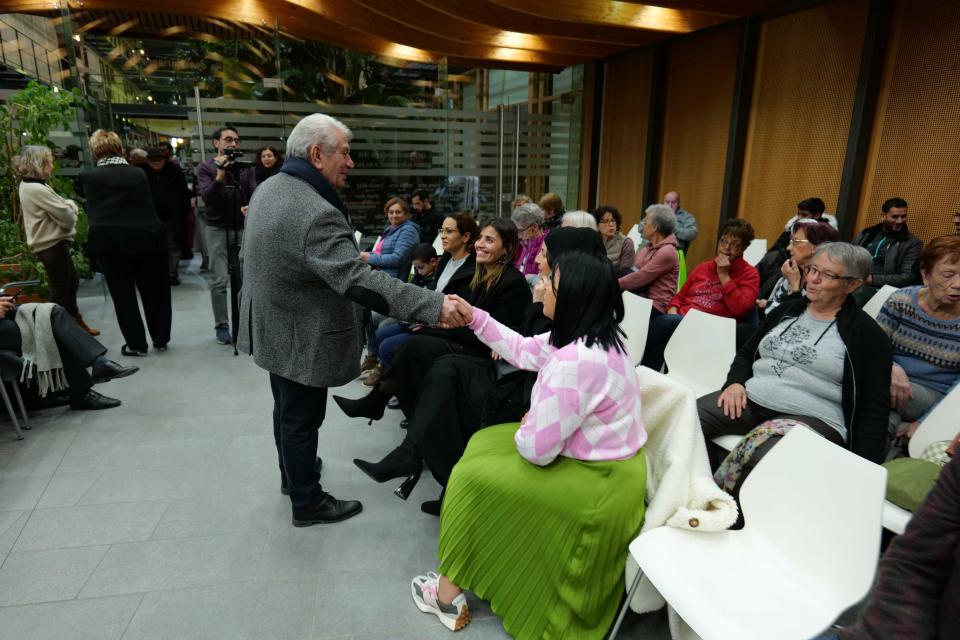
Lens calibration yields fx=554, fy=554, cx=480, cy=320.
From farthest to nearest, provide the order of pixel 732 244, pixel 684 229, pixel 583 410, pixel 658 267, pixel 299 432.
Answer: pixel 684 229
pixel 658 267
pixel 732 244
pixel 299 432
pixel 583 410

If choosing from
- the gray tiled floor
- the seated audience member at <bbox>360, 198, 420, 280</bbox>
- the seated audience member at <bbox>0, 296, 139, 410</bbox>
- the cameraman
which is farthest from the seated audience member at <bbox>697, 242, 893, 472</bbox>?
the cameraman

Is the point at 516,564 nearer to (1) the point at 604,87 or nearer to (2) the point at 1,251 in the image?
(2) the point at 1,251

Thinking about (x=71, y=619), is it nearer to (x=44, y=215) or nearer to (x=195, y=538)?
(x=195, y=538)

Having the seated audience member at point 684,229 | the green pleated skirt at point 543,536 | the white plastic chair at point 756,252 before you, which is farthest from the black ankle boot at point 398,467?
the seated audience member at point 684,229

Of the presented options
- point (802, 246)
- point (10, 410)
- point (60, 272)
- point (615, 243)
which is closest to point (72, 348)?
point (10, 410)

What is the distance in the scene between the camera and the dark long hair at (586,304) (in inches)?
67.5

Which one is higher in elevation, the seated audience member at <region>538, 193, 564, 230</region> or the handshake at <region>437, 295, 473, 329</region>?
the seated audience member at <region>538, 193, 564, 230</region>

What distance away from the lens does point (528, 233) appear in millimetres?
4742

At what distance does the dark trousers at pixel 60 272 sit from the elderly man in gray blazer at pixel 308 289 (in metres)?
3.02

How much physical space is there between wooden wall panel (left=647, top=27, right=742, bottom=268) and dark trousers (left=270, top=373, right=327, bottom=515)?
586 centimetres

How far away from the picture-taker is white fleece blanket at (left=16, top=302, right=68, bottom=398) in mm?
3242

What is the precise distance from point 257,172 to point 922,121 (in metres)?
5.77

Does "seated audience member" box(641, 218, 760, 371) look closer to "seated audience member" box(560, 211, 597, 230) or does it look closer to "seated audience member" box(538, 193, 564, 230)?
"seated audience member" box(560, 211, 597, 230)

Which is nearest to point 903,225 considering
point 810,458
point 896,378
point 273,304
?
point 896,378
